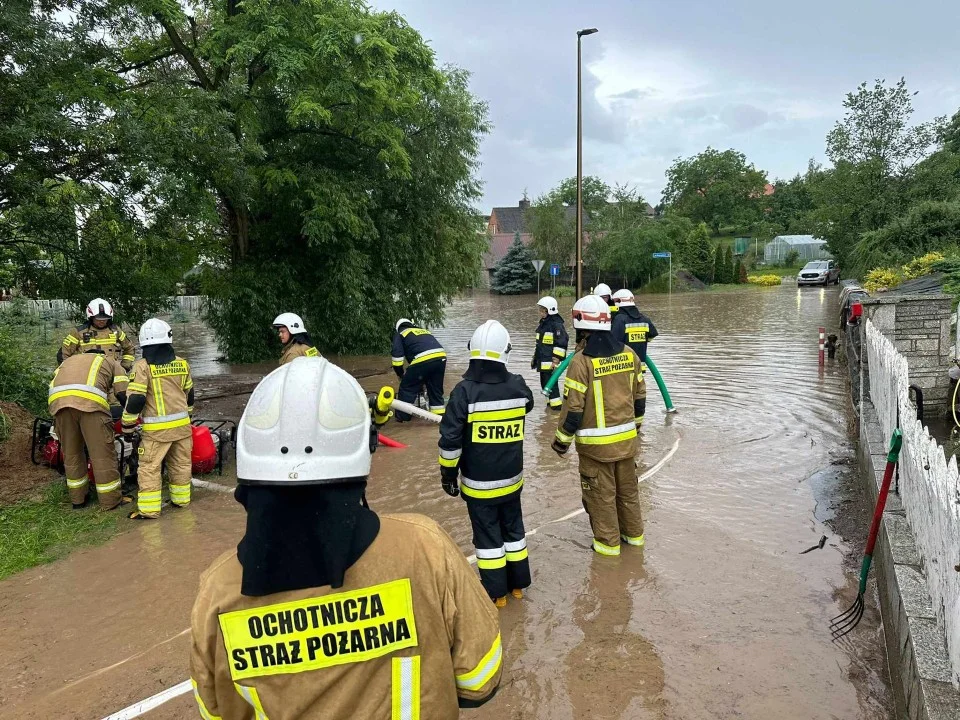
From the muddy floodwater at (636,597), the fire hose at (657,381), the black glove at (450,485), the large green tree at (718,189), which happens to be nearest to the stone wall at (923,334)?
the muddy floodwater at (636,597)

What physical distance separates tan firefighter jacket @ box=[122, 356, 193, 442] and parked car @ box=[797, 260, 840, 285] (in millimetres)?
39392

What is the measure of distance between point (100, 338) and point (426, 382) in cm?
439

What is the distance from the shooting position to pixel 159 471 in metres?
6.57

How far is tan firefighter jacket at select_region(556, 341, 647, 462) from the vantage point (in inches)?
199

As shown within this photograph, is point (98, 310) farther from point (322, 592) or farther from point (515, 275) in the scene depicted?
point (515, 275)

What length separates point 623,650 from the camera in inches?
161

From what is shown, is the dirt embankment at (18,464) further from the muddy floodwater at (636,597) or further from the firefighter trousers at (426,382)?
the firefighter trousers at (426,382)

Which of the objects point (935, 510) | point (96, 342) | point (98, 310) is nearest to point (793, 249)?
point (96, 342)

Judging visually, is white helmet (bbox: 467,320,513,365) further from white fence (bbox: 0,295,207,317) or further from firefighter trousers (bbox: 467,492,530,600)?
white fence (bbox: 0,295,207,317)

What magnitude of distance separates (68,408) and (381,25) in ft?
31.3

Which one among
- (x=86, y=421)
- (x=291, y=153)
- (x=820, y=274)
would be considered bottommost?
(x=86, y=421)

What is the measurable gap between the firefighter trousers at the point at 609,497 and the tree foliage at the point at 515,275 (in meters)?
→ 41.0

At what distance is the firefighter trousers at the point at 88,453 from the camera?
6512 mm

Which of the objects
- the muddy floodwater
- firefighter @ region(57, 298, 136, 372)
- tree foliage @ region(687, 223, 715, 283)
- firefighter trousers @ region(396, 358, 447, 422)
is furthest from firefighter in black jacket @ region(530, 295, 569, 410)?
tree foliage @ region(687, 223, 715, 283)
